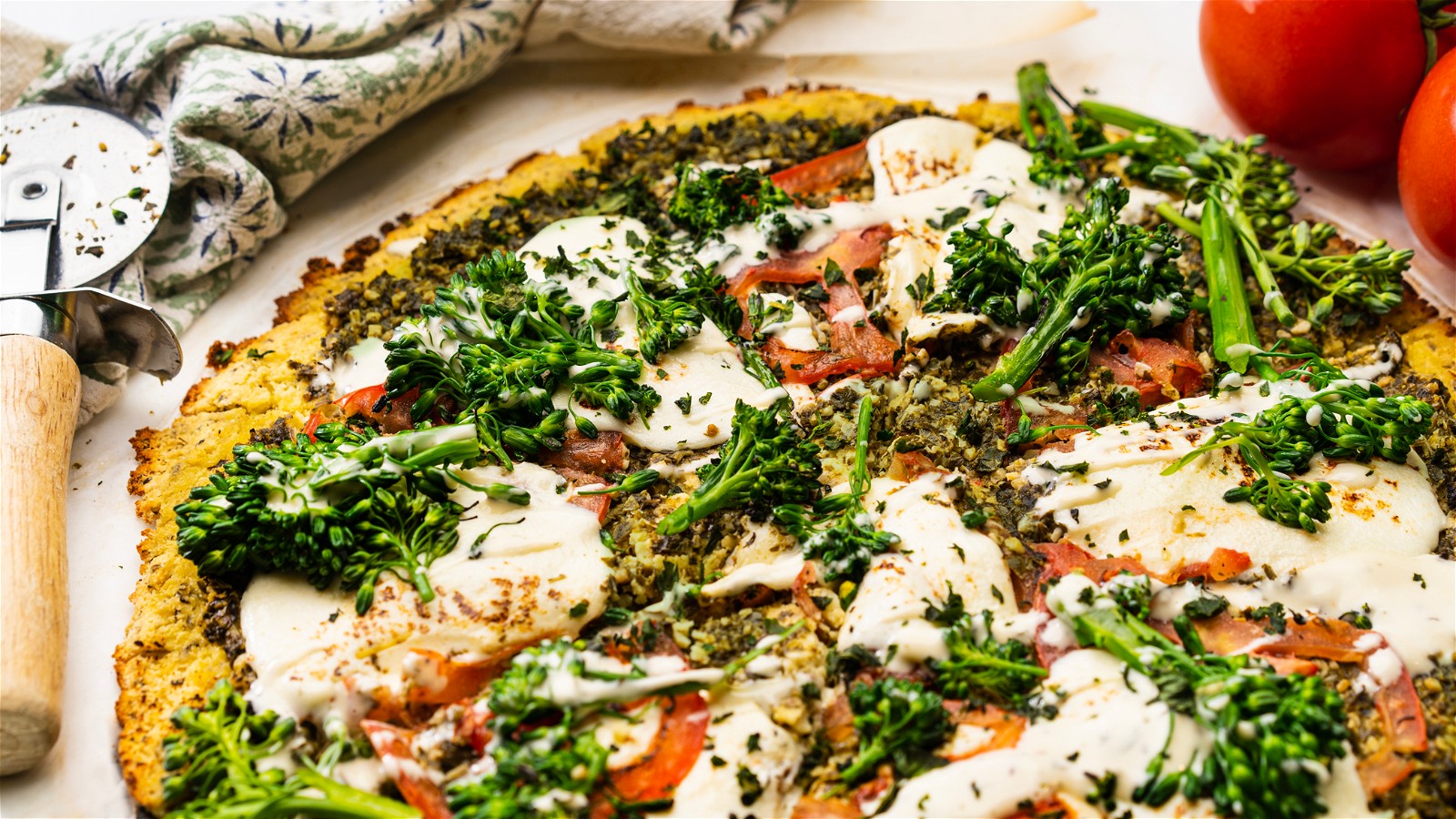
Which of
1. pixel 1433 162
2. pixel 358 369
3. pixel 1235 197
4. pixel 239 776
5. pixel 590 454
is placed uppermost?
pixel 1433 162

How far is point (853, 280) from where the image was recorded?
4.56 meters

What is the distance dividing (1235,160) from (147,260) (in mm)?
4781

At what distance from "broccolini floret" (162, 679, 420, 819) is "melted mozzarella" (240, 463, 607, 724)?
0.26ft

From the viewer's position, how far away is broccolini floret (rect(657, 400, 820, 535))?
3.74 meters

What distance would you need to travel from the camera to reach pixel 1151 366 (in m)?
4.30

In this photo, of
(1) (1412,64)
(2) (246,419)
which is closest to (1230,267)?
(1) (1412,64)

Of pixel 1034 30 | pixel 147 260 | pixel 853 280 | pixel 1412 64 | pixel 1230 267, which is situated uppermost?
pixel 1412 64

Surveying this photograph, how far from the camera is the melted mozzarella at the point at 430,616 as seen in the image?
3.40 m

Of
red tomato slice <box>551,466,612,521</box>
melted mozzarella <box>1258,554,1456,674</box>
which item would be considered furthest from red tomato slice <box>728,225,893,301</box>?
melted mozzarella <box>1258,554,1456,674</box>

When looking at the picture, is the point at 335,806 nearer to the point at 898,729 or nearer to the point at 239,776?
the point at 239,776

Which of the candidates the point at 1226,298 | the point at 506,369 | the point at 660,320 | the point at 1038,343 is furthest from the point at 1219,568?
the point at 506,369

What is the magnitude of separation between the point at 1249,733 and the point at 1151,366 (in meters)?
1.64

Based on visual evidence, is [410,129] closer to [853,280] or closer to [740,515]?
[853,280]

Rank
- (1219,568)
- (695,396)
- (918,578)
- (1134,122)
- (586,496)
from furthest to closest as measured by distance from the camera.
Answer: (1134,122)
(695,396)
(586,496)
(1219,568)
(918,578)
